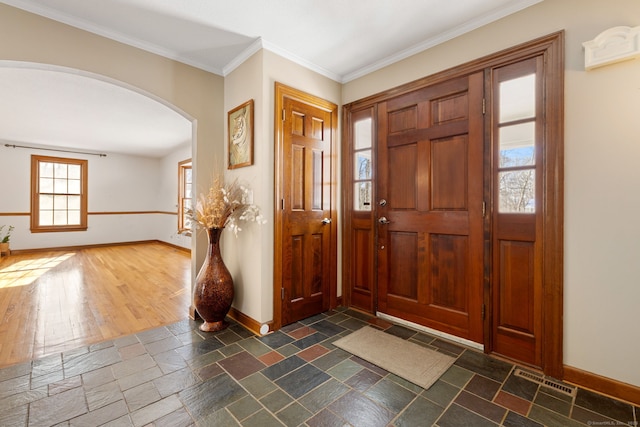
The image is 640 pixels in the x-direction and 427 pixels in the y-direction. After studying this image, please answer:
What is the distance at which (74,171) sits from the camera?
7141 mm

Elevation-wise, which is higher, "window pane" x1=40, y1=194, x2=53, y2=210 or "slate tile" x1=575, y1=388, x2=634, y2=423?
"window pane" x1=40, y1=194, x2=53, y2=210

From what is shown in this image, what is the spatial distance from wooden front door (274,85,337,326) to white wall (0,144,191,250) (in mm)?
4947

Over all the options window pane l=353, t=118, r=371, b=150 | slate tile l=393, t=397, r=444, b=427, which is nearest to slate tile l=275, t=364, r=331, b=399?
slate tile l=393, t=397, r=444, b=427

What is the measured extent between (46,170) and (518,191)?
9442 millimetres

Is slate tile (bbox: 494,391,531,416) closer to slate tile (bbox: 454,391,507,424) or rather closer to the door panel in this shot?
slate tile (bbox: 454,391,507,424)

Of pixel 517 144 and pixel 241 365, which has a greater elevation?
pixel 517 144

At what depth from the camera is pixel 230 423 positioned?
4.80 feet

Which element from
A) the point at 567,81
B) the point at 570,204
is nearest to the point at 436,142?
→ the point at 567,81

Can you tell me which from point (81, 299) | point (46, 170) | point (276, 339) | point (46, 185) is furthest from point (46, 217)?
point (276, 339)

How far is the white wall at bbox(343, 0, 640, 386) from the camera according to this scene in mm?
1614

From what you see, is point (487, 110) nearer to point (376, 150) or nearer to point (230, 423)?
point (376, 150)

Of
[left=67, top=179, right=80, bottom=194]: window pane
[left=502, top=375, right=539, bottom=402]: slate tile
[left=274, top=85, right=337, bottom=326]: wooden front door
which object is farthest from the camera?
[left=67, top=179, right=80, bottom=194]: window pane

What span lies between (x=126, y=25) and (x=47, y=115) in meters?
3.64

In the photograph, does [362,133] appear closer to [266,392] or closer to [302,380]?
[302,380]
